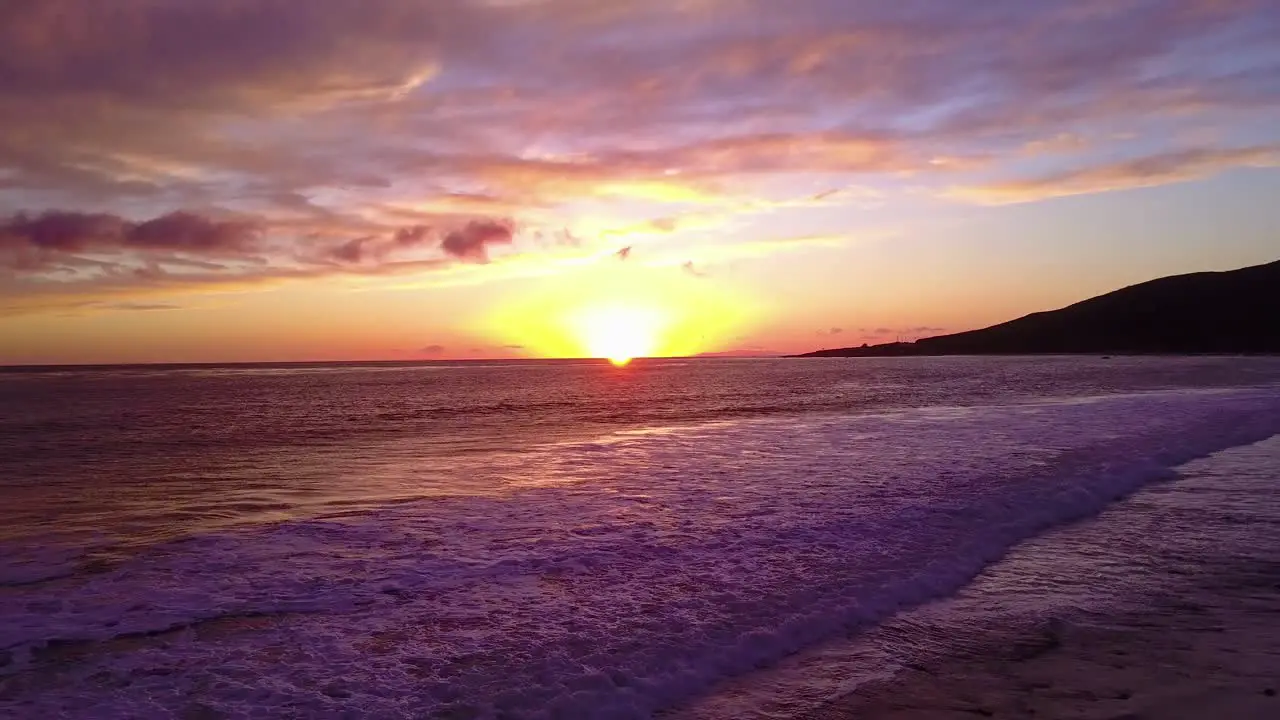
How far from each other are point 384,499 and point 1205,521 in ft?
49.9

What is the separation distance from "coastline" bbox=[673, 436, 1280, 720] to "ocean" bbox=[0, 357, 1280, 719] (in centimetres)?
20

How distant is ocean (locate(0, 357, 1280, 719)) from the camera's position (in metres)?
7.49

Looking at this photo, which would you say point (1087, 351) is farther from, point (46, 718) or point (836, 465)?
point (46, 718)

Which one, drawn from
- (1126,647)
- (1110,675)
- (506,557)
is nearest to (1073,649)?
(1126,647)

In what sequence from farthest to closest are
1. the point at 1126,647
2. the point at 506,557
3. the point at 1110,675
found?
1. the point at 506,557
2. the point at 1126,647
3. the point at 1110,675

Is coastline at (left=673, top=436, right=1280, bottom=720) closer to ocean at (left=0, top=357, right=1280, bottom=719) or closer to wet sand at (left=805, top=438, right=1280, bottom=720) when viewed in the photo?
wet sand at (left=805, top=438, right=1280, bottom=720)

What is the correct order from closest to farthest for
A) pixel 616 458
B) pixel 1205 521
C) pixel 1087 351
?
pixel 1205 521 < pixel 616 458 < pixel 1087 351

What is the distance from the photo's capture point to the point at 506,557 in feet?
38.3

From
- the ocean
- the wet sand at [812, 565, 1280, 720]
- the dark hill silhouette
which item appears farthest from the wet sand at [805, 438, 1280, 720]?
the dark hill silhouette

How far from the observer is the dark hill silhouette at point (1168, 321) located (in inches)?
5271

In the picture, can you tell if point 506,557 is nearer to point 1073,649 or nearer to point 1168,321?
point 1073,649

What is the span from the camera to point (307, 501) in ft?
54.7

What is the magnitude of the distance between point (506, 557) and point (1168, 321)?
170m

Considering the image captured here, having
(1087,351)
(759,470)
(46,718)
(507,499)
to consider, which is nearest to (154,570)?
(46,718)
